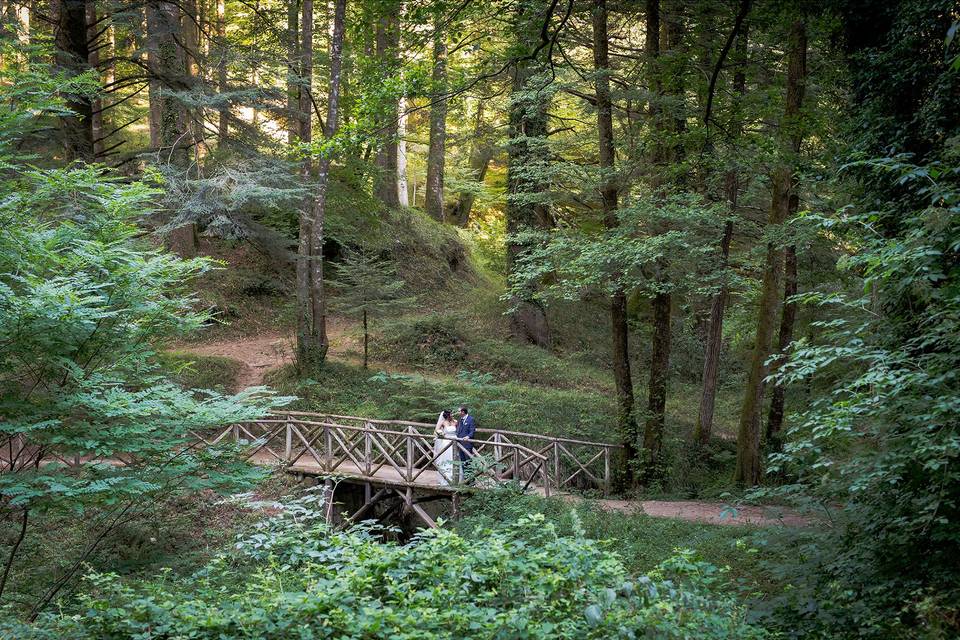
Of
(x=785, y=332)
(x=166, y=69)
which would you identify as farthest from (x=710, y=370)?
(x=166, y=69)

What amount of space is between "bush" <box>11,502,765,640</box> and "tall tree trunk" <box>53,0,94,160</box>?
10.8m

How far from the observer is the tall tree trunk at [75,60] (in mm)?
13359

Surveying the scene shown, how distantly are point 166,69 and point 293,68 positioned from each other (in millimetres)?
3153

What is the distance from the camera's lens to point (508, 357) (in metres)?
20.5

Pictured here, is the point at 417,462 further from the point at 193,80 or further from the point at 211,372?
the point at 193,80

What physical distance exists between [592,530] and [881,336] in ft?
14.3

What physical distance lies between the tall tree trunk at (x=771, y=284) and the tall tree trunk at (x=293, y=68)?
1028 centimetres

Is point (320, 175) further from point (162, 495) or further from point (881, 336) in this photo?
point (881, 336)

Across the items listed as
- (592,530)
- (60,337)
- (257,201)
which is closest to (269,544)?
(60,337)

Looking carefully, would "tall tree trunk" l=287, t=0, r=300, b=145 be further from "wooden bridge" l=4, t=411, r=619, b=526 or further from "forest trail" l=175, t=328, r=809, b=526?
"wooden bridge" l=4, t=411, r=619, b=526

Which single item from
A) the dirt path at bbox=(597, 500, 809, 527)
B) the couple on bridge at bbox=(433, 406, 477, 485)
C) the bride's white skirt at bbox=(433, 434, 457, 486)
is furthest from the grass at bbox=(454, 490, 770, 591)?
the couple on bridge at bbox=(433, 406, 477, 485)

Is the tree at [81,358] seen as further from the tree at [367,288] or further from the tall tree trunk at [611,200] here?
the tree at [367,288]

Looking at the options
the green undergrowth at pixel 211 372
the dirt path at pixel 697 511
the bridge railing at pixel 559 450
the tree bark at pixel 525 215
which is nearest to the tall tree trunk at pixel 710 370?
the bridge railing at pixel 559 450

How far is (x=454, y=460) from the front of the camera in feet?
38.2
